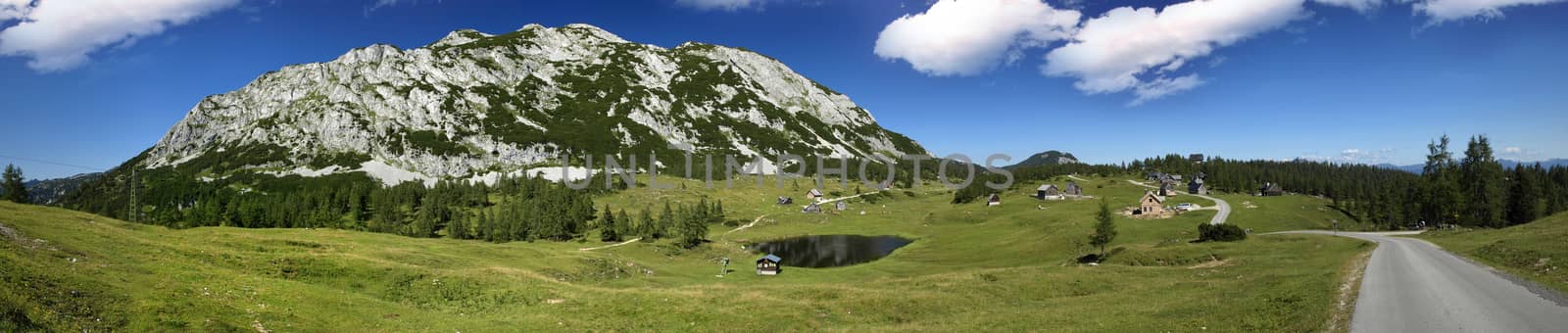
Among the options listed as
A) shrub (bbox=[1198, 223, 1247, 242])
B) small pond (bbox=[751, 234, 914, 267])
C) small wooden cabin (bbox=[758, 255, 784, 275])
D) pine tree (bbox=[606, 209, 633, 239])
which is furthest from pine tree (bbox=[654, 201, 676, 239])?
shrub (bbox=[1198, 223, 1247, 242])

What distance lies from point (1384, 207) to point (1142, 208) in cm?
5000

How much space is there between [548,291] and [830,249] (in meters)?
78.2

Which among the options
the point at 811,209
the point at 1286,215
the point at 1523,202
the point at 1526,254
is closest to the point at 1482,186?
the point at 1523,202

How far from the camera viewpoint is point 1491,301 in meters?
25.3

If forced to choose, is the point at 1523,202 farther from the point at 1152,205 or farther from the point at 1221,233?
the point at 1221,233

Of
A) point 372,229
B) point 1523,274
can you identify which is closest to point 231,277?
point 1523,274

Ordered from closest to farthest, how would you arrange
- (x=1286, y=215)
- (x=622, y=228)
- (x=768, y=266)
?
1. (x=768, y=266)
2. (x=1286, y=215)
3. (x=622, y=228)

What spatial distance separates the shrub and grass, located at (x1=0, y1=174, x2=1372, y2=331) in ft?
6.33

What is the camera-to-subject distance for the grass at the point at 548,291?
23.5 m

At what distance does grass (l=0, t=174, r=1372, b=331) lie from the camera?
23453mm

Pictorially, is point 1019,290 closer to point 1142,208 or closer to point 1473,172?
point 1142,208

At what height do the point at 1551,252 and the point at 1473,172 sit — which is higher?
the point at 1473,172

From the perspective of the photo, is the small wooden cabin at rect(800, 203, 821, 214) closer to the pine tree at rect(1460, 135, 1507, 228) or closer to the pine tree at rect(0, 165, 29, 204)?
the pine tree at rect(1460, 135, 1507, 228)

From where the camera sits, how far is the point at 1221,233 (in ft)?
243
